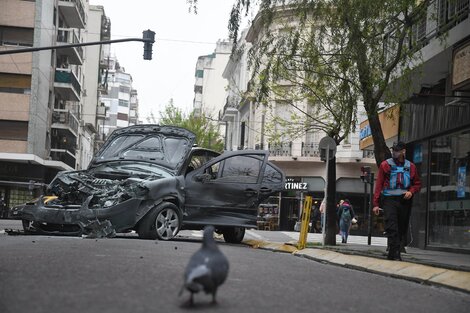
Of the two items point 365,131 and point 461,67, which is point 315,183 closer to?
point 365,131

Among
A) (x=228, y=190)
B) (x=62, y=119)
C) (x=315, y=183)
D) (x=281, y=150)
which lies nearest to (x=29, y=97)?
(x=62, y=119)

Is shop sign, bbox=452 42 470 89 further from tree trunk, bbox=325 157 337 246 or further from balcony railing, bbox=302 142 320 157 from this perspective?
balcony railing, bbox=302 142 320 157

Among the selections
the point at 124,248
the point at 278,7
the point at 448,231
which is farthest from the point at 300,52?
the point at 124,248

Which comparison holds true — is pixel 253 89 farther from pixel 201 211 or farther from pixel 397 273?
pixel 397 273

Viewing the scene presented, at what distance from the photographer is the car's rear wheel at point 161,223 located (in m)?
14.1

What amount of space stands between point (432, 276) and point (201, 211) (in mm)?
7120

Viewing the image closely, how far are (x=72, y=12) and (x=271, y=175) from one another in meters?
40.3

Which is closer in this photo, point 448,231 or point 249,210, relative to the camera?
Result: point 249,210

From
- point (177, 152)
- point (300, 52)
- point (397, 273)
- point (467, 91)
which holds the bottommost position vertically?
point (397, 273)

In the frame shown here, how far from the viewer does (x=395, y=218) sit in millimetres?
11195

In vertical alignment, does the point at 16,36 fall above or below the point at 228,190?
above

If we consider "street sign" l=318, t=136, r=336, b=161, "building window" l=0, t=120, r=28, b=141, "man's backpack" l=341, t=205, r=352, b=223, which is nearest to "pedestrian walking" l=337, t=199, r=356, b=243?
"man's backpack" l=341, t=205, r=352, b=223

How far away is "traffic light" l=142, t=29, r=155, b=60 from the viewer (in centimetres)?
2380

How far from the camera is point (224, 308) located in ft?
17.8
